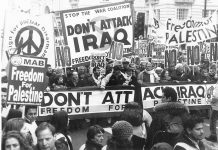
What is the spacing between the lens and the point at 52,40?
5168mm

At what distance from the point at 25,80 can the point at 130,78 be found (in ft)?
10.8

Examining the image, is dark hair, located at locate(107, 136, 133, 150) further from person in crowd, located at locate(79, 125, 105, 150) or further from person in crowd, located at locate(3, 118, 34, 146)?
person in crowd, located at locate(3, 118, 34, 146)

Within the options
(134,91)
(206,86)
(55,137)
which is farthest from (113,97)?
(55,137)

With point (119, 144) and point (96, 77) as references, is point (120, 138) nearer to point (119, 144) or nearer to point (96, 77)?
point (119, 144)

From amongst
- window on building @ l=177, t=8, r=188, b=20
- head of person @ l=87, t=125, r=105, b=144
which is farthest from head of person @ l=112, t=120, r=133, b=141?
window on building @ l=177, t=8, r=188, b=20

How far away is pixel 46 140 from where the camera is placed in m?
3.74

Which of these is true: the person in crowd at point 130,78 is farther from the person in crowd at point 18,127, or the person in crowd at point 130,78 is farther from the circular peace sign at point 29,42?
the person in crowd at point 18,127

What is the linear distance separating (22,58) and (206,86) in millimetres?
4638

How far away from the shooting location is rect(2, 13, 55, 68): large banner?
4.83 m

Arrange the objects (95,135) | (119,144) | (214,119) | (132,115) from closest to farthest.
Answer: (119,144)
(95,135)
(132,115)
(214,119)

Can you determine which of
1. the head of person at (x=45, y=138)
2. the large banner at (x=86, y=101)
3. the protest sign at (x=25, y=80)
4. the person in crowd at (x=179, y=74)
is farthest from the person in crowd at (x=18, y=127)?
the person in crowd at (x=179, y=74)

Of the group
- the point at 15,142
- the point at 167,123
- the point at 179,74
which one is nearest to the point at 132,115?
the point at 167,123

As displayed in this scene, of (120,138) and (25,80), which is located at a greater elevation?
(25,80)

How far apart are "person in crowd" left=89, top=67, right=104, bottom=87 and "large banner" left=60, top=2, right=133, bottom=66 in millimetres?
1263
